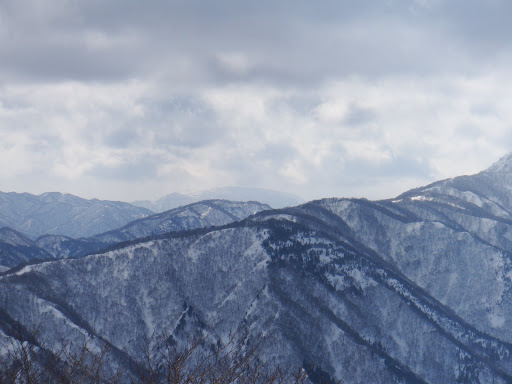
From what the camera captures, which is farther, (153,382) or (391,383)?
(391,383)

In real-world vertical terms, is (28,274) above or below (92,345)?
above

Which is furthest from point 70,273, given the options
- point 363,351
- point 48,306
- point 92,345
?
point 363,351

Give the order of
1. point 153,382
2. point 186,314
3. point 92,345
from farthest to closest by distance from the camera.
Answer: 1. point 186,314
2. point 92,345
3. point 153,382

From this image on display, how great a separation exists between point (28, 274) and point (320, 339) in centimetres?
10200

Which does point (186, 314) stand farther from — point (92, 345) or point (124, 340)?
point (92, 345)

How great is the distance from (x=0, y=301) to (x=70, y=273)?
34655 millimetres

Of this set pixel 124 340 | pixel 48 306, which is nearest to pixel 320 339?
pixel 124 340

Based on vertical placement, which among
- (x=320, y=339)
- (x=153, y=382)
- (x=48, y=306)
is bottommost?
(x=320, y=339)

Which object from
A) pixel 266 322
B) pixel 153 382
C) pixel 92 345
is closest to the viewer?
pixel 153 382

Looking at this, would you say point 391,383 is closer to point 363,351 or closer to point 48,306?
point 363,351

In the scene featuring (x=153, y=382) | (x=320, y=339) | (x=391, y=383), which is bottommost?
(x=391, y=383)

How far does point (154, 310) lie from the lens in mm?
195250

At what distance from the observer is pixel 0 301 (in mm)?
164750

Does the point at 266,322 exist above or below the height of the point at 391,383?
above
